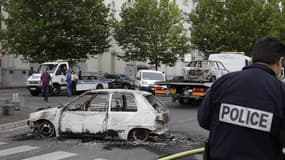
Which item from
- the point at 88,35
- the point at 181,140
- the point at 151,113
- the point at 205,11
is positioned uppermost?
the point at 205,11

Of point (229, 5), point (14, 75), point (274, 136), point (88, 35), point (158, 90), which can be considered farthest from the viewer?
point (229, 5)

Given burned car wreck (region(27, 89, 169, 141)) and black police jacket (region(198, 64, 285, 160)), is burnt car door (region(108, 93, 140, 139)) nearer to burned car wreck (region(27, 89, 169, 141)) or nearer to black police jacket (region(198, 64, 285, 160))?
burned car wreck (region(27, 89, 169, 141))

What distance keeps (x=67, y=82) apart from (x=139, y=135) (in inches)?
582

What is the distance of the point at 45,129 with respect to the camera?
10867 millimetres

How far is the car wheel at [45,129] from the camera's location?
425 inches

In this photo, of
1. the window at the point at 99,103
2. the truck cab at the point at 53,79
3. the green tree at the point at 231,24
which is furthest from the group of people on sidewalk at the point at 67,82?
the green tree at the point at 231,24

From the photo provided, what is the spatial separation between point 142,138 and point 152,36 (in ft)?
106

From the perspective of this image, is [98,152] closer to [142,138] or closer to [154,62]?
[142,138]

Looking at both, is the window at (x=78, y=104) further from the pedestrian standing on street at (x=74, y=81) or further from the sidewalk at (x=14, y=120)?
the pedestrian standing on street at (x=74, y=81)

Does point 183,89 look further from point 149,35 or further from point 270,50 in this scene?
point 149,35

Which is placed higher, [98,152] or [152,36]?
[152,36]

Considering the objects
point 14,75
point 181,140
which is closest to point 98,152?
point 181,140

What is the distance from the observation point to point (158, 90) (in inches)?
742

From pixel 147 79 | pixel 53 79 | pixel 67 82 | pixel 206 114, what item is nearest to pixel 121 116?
pixel 206 114
